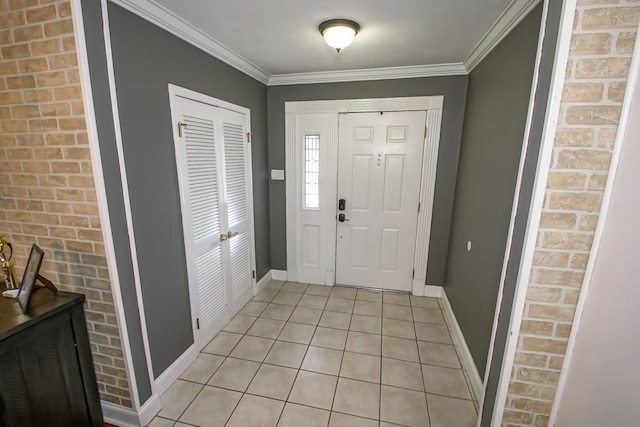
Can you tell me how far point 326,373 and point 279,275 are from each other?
1648 millimetres

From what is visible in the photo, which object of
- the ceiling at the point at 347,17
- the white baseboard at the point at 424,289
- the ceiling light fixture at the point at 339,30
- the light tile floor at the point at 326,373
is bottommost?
the light tile floor at the point at 326,373

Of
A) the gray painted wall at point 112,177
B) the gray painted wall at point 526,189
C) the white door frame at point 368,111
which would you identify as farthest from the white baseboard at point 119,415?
the white door frame at point 368,111

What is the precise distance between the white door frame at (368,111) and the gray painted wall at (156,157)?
1.11 m

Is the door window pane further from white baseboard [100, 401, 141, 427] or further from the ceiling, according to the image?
white baseboard [100, 401, 141, 427]

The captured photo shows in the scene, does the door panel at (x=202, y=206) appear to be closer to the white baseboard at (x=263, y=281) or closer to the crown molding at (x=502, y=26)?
the white baseboard at (x=263, y=281)

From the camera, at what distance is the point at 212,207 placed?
7.44ft

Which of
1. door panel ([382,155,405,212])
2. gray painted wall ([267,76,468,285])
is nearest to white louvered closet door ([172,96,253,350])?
gray painted wall ([267,76,468,285])

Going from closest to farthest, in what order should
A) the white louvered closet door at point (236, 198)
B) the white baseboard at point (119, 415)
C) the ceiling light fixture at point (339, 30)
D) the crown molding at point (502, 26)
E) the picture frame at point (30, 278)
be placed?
1. the picture frame at point (30, 278)
2. the crown molding at point (502, 26)
3. the white baseboard at point (119, 415)
4. the ceiling light fixture at point (339, 30)
5. the white louvered closet door at point (236, 198)

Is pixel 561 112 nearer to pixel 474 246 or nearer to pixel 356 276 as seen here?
pixel 474 246

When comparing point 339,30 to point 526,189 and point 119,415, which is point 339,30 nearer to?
point 526,189

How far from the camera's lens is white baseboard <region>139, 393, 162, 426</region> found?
5.28 ft

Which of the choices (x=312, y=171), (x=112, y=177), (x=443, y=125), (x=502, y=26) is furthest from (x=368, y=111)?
(x=112, y=177)

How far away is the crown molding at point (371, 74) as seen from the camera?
2.62m

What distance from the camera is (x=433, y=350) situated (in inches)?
90.0
